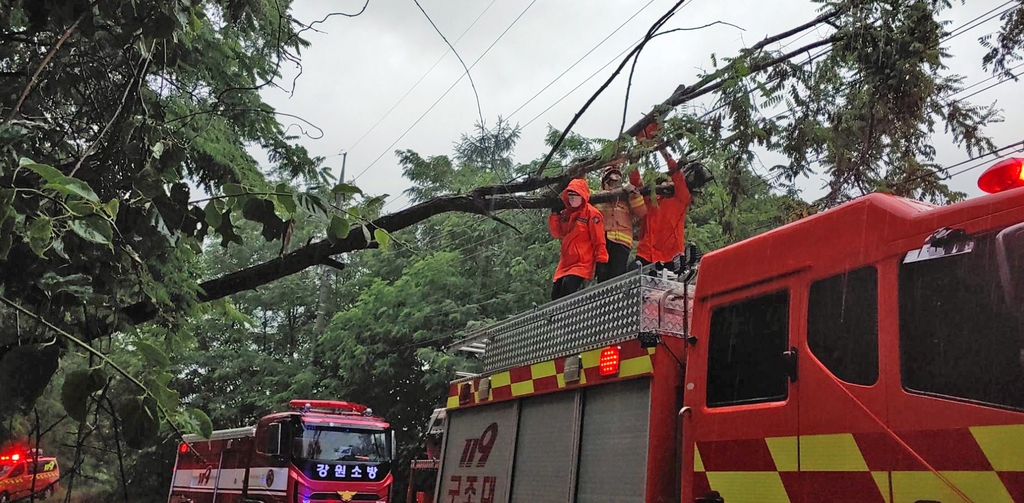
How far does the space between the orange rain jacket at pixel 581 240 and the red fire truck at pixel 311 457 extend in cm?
825

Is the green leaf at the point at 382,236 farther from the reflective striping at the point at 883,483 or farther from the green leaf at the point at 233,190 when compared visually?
the reflective striping at the point at 883,483

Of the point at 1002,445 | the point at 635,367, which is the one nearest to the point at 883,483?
the point at 1002,445

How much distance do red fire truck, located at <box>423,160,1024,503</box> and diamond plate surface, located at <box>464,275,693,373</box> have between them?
0.05ft

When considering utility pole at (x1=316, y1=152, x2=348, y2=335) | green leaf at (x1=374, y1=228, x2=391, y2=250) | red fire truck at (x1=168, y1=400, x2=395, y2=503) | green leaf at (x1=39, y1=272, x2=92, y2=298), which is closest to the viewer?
green leaf at (x1=39, y1=272, x2=92, y2=298)

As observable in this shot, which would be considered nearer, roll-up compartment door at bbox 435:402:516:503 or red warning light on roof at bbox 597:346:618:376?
red warning light on roof at bbox 597:346:618:376

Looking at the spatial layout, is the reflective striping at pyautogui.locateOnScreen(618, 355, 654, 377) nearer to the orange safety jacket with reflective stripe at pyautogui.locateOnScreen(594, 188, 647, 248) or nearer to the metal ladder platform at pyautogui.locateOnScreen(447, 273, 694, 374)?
the metal ladder platform at pyautogui.locateOnScreen(447, 273, 694, 374)

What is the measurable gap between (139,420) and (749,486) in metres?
2.69

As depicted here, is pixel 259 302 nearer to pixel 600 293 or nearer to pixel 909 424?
pixel 600 293

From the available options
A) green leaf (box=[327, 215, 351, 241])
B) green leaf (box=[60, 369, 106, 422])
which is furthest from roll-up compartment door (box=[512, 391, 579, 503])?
green leaf (box=[60, 369, 106, 422])

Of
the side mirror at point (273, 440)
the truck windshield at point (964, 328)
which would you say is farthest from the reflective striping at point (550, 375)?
the side mirror at point (273, 440)

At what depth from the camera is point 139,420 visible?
1.74m

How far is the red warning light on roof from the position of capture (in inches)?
182

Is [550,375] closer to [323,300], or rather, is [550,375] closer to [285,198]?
[285,198]

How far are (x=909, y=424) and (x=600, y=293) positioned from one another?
7.50 feet
